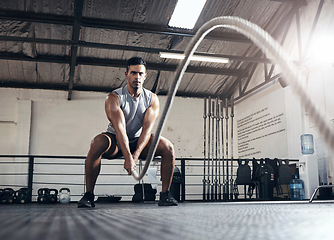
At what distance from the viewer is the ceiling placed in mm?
6090

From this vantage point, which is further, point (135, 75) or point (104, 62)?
point (104, 62)

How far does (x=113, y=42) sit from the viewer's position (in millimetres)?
6988

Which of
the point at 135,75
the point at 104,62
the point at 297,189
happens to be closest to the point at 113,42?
the point at 104,62

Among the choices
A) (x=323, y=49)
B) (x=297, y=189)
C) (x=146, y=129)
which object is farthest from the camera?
(x=323, y=49)

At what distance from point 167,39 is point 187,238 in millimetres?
6482

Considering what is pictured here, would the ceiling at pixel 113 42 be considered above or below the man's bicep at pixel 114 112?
above

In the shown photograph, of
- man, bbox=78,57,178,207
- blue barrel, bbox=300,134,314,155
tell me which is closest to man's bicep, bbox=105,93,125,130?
man, bbox=78,57,178,207

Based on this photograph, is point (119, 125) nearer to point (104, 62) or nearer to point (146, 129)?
point (146, 129)

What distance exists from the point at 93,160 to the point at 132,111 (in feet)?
1.55

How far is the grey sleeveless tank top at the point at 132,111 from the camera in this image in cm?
273

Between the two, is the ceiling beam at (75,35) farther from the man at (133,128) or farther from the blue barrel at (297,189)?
the blue barrel at (297,189)

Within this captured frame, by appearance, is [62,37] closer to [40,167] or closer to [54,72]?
[54,72]

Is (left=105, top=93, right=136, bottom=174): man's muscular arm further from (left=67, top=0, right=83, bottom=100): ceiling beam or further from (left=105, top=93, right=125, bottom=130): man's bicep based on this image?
(left=67, top=0, right=83, bottom=100): ceiling beam

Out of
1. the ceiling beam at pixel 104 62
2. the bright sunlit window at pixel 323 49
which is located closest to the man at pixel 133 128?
the bright sunlit window at pixel 323 49
